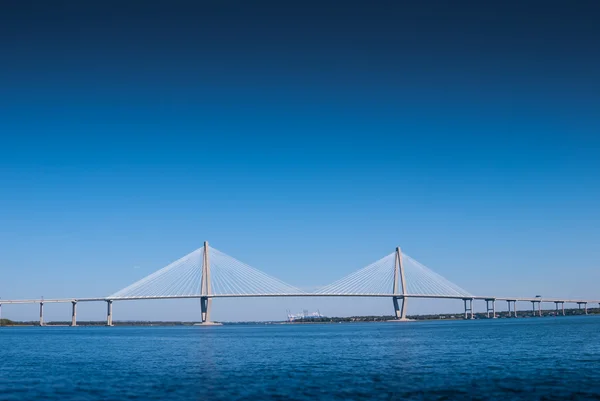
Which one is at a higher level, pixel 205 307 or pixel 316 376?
pixel 205 307

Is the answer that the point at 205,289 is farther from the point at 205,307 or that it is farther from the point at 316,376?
the point at 316,376

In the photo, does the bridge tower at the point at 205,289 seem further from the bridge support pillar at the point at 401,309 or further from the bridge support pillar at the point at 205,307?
the bridge support pillar at the point at 401,309

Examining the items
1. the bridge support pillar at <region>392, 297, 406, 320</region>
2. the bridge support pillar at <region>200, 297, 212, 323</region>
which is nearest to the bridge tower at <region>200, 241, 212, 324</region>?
the bridge support pillar at <region>200, 297, 212, 323</region>

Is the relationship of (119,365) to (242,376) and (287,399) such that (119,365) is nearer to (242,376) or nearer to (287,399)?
(242,376)

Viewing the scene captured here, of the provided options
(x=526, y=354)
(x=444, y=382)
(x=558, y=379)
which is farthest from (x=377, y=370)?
(x=526, y=354)

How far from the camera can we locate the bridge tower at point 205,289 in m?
98.8

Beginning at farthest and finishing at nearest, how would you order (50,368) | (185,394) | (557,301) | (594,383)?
1. (557,301)
2. (50,368)
3. (594,383)
4. (185,394)

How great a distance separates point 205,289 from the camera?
324 ft

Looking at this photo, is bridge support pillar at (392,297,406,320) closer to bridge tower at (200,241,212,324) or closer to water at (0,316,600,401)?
bridge tower at (200,241,212,324)

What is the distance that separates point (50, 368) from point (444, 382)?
1954cm

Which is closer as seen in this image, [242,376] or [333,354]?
[242,376]

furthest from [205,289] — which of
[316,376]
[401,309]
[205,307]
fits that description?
[316,376]

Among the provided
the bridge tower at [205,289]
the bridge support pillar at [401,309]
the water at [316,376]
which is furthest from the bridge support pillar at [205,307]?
the water at [316,376]

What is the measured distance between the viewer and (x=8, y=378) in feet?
79.9
